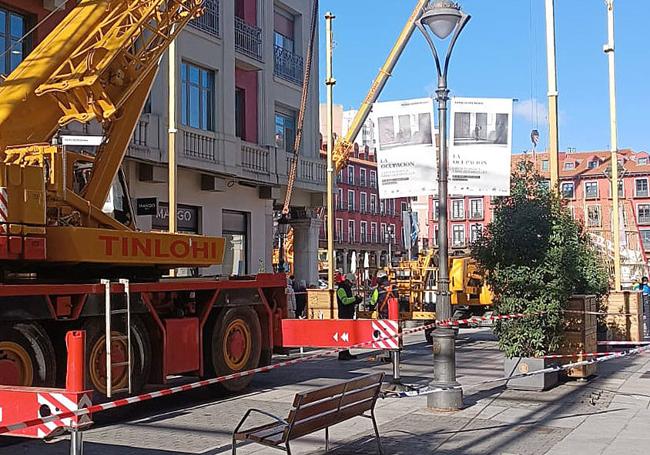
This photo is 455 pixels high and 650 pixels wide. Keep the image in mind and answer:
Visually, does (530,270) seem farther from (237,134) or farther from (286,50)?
(286,50)

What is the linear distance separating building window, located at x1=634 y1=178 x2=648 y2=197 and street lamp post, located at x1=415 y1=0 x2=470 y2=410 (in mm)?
99503

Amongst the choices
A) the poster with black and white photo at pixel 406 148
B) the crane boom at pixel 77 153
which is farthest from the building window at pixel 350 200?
the poster with black and white photo at pixel 406 148

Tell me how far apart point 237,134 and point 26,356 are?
17356 mm

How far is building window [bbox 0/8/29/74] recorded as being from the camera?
16969mm

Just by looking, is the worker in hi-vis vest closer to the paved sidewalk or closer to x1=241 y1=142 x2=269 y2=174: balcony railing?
the paved sidewalk

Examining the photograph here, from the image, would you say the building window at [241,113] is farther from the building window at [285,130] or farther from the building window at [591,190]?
the building window at [591,190]

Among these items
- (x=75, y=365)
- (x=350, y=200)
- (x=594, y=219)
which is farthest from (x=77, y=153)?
(x=350, y=200)

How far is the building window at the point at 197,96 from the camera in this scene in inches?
899

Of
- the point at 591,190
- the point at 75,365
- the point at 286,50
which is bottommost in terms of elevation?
the point at 75,365

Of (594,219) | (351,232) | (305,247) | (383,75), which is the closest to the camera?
(305,247)

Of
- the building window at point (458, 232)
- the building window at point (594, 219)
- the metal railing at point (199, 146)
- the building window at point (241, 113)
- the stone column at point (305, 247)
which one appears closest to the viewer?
the metal railing at point (199, 146)

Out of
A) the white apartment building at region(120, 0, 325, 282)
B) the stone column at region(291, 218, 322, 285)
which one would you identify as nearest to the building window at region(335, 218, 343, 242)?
the stone column at region(291, 218, 322, 285)

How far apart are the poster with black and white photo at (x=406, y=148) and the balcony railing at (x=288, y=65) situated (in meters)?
16.7

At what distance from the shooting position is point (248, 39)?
2597cm
